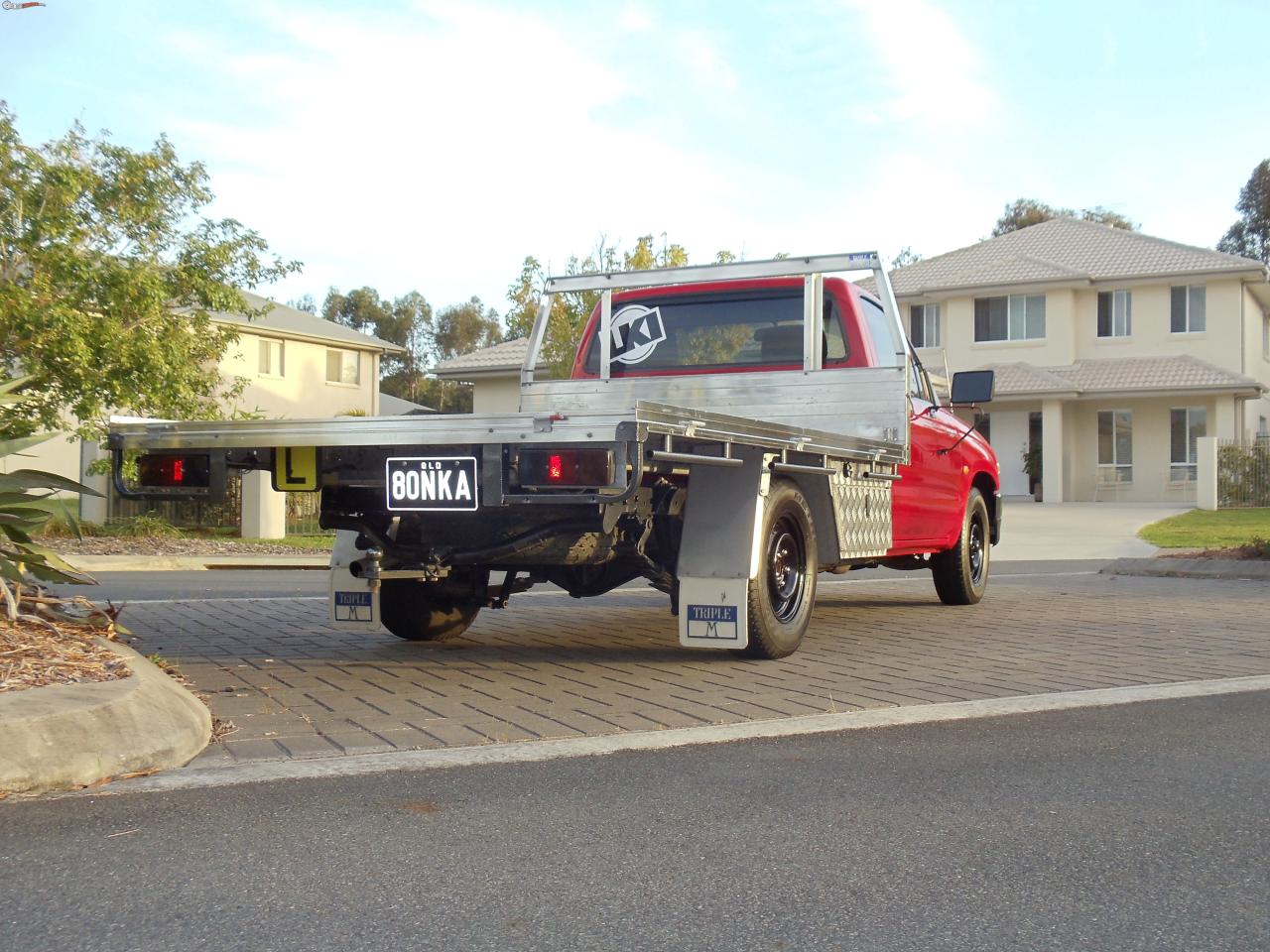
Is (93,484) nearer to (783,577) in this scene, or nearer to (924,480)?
(924,480)

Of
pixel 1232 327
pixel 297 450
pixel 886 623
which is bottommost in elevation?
pixel 886 623

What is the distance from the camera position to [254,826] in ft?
12.8

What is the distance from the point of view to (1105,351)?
116 ft

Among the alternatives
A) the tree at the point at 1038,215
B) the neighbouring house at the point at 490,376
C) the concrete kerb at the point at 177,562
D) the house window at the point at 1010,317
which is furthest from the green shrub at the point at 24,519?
the tree at the point at 1038,215

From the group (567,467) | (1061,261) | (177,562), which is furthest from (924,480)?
(1061,261)

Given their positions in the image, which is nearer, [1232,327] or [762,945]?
[762,945]

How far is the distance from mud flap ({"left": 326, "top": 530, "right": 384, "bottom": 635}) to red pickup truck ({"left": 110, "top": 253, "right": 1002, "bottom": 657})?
0.04 feet

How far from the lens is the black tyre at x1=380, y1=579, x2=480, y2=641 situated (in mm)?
7750

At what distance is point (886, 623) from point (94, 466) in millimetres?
14331

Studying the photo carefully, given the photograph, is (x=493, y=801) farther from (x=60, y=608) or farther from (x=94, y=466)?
(x=94, y=466)

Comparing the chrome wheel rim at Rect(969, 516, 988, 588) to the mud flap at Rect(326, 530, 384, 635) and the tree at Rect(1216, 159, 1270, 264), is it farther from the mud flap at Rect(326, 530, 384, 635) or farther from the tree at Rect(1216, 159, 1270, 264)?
the tree at Rect(1216, 159, 1270, 264)

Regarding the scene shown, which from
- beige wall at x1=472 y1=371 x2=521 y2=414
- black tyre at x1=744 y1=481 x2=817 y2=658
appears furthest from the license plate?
beige wall at x1=472 y1=371 x2=521 y2=414

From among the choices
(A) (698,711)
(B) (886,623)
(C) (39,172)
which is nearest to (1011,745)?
(A) (698,711)

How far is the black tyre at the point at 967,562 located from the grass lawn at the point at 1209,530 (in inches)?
241
